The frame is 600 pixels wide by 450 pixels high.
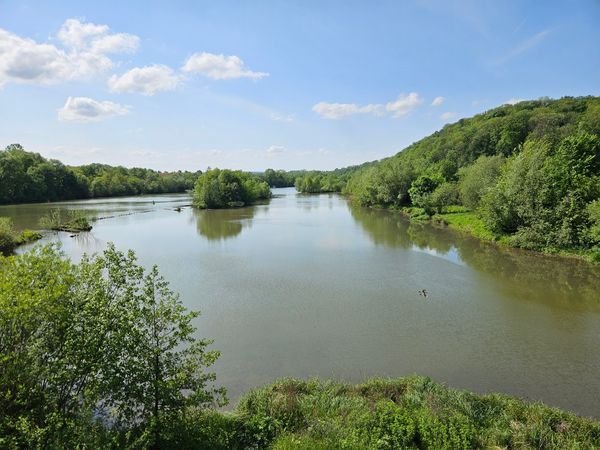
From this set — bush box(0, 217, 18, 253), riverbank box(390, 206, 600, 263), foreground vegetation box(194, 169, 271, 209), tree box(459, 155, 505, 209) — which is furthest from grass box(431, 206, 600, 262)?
foreground vegetation box(194, 169, 271, 209)

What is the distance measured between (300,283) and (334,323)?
5275 mm

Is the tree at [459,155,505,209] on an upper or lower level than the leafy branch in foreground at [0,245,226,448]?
upper

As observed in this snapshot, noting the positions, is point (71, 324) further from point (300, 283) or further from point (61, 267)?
point (300, 283)

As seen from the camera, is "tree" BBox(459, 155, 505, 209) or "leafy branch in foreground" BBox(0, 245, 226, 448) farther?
"tree" BBox(459, 155, 505, 209)

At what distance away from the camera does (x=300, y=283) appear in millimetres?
19109

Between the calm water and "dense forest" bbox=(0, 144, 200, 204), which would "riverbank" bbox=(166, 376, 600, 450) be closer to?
the calm water

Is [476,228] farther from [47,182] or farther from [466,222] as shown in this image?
[47,182]

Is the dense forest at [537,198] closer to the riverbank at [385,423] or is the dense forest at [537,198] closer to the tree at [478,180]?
the tree at [478,180]

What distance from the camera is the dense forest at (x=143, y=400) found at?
5723mm

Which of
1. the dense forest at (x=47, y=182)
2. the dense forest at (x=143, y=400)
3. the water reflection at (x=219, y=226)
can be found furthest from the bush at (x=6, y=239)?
the dense forest at (x=47, y=182)

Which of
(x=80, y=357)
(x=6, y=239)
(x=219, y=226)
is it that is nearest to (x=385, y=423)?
(x=80, y=357)

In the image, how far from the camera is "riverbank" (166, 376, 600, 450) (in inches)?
269

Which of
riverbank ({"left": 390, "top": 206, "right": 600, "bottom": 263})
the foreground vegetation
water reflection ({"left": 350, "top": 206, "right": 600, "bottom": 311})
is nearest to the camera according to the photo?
water reflection ({"left": 350, "top": 206, "right": 600, "bottom": 311})

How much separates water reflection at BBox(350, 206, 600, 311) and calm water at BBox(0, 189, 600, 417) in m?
0.09
